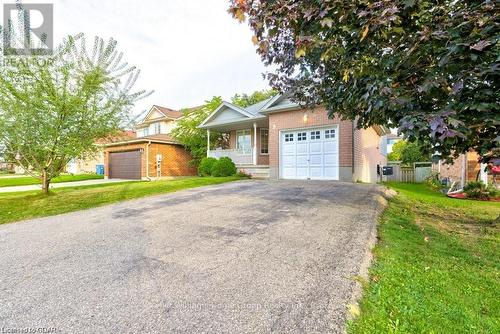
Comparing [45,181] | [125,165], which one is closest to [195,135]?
[125,165]

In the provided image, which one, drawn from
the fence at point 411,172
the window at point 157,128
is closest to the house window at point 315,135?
the fence at point 411,172

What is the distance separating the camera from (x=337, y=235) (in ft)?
13.9

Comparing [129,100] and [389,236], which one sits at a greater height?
[129,100]

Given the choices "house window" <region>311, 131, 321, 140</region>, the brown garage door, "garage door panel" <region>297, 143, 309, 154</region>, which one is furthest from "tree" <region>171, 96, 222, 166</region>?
"house window" <region>311, 131, 321, 140</region>

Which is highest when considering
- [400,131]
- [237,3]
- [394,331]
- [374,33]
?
[237,3]

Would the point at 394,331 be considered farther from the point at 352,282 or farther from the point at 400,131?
the point at 400,131

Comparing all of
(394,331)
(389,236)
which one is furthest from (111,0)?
(394,331)

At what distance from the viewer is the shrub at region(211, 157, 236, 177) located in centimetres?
1521

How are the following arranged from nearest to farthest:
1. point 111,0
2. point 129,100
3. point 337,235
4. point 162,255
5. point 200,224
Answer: point 162,255, point 337,235, point 200,224, point 111,0, point 129,100

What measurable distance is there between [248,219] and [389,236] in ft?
8.11

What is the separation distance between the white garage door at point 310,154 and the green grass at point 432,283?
745cm

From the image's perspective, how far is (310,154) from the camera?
13.2 meters

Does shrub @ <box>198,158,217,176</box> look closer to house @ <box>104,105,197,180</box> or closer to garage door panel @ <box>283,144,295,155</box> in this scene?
house @ <box>104,105,197,180</box>

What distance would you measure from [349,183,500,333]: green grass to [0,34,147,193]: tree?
8.23 metres
